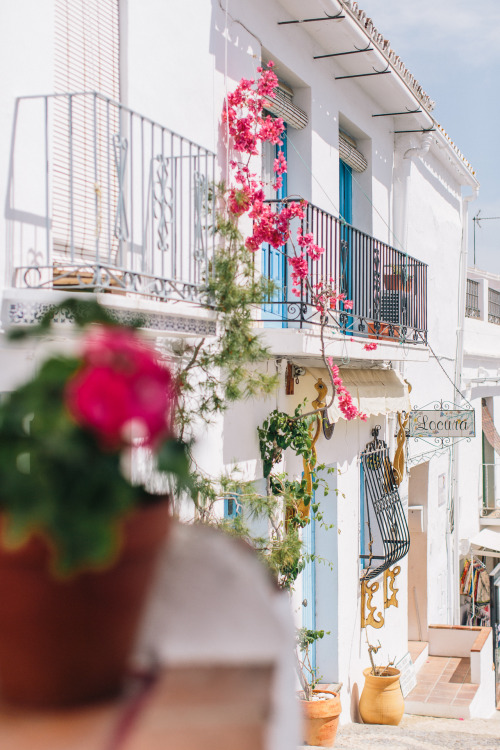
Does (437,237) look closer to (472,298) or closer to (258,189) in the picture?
(472,298)

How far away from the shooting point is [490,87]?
13.8m

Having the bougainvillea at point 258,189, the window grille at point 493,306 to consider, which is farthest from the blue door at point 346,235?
the window grille at point 493,306

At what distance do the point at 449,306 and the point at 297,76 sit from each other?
6.99m

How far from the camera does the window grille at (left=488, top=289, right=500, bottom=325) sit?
1911 cm

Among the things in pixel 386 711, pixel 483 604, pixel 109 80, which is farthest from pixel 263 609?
pixel 483 604

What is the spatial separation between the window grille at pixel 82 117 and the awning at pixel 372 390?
3.25 m

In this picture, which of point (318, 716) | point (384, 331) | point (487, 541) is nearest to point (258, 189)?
point (384, 331)

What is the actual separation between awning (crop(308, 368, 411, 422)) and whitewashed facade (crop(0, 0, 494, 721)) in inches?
2.8

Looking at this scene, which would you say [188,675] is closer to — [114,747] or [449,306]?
[114,747]

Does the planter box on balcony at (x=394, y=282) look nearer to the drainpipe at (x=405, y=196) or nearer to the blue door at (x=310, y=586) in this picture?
the drainpipe at (x=405, y=196)

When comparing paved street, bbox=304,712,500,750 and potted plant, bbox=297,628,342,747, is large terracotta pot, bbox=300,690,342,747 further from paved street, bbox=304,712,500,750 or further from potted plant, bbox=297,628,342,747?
paved street, bbox=304,712,500,750

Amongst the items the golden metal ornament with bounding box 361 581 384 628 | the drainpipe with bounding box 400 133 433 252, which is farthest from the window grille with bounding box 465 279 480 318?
the golden metal ornament with bounding box 361 581 384 628

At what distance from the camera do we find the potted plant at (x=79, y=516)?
87cm

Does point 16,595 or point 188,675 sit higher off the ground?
point 16,595
